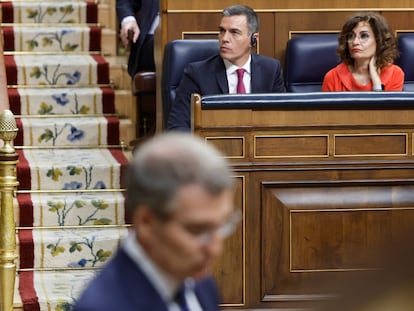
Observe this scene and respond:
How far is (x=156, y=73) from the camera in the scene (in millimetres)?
5684

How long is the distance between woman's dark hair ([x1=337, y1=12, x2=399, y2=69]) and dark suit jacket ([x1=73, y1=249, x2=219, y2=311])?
13.5ft

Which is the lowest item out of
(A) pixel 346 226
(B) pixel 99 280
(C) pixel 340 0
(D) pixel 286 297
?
(D) pixel 286 297

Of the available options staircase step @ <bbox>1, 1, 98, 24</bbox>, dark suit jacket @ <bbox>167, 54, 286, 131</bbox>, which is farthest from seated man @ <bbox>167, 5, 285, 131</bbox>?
staircase step @ <bbox>1, 1, 98, 24</bbox>

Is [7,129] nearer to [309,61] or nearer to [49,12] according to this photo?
[309,61]

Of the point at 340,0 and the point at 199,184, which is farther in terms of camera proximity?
the point at 340,0

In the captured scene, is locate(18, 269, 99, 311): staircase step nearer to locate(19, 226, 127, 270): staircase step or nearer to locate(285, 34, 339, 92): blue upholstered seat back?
locate(19, 226, 127, 270): staircase step

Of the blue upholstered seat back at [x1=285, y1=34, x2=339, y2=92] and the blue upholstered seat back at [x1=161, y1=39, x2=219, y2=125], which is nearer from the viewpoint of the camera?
the blue upholstered seat back at [x1=161, y1=39, x2=219, y2=125]

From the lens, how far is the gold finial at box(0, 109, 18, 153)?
13.3ft

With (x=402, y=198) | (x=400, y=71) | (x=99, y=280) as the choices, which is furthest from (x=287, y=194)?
(x=99, y=280)

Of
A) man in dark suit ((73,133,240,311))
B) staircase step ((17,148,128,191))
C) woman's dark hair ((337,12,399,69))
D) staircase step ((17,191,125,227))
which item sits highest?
woman's dark hair ((337,12,399,69))

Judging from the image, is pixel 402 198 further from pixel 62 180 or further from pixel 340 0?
pixel 62 180

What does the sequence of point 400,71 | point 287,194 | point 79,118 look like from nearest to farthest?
point 287,194 → point 400,71 → point 79,118

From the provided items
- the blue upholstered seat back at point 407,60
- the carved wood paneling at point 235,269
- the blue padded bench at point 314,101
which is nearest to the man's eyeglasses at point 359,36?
the blue upholstered seat back at point 407,60

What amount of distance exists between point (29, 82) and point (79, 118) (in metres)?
0.44
